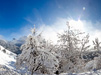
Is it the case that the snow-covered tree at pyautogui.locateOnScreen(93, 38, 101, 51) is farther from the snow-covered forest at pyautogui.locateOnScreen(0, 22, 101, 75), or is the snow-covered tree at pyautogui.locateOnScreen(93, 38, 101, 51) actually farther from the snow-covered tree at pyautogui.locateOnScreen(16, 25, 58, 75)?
the snow-covered tree at pyautogui.locateOnScreen(16, 25, 58, 75)

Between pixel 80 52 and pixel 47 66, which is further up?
pixel 80 52

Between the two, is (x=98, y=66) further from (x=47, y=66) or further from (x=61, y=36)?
(x=47, y=66)

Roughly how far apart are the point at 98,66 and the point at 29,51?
14.5 meters

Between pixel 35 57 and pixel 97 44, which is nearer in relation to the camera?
pixel 35 57

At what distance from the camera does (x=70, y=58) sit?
35.0 ft

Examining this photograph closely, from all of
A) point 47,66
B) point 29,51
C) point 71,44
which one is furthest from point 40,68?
point 71,44

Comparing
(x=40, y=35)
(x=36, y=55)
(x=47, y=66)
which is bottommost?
(x=47, y=66)

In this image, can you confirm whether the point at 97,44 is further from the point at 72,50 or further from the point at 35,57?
the point at 35,57

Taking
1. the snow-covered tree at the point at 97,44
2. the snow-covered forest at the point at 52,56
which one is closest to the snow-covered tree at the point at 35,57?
the snow-covered forest at the point at 52,56

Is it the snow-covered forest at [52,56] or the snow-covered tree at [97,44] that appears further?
the snow-covered tree at [97,44]

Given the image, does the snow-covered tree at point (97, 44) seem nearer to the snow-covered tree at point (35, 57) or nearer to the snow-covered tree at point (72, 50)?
the snow-covered tree at point (72, 50)

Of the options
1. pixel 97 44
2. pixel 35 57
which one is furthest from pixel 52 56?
pixel 97 44

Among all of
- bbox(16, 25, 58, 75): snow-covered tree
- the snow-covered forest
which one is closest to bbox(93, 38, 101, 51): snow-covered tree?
the snow-covered forest

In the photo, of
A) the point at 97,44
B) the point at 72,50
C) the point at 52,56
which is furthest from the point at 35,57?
the point at 97,44
